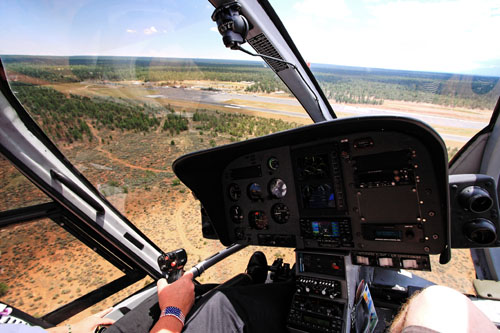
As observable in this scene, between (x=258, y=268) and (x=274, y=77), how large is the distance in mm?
1834

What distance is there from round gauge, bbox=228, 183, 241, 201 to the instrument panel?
1 cm

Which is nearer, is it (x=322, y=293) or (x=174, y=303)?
(x=174, y=303)

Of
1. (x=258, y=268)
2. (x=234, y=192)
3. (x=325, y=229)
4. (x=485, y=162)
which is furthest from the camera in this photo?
(x=234, y=192)

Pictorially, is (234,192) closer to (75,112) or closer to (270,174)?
(270,174)

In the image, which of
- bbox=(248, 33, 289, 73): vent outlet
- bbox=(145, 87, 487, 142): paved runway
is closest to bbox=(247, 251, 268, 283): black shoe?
bbox=(145, 87, 487, 142): paved runway

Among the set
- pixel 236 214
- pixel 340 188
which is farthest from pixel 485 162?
pixel 236 214

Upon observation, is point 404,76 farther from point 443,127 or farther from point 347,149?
point 347,149

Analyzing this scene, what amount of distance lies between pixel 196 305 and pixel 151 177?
4.78 feet

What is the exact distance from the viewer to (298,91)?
2465 millimetres

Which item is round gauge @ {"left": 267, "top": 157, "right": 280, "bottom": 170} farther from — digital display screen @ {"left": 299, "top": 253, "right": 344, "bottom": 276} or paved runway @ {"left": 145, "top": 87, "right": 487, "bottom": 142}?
digital display screen @ {"left": 299, "top": 253, "right": 344, "bottom": 276}

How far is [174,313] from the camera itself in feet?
4.49

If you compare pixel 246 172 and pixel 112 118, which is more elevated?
pixel 112 118

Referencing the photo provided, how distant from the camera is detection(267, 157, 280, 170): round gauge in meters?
2.31


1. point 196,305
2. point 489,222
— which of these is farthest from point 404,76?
point 196,305
